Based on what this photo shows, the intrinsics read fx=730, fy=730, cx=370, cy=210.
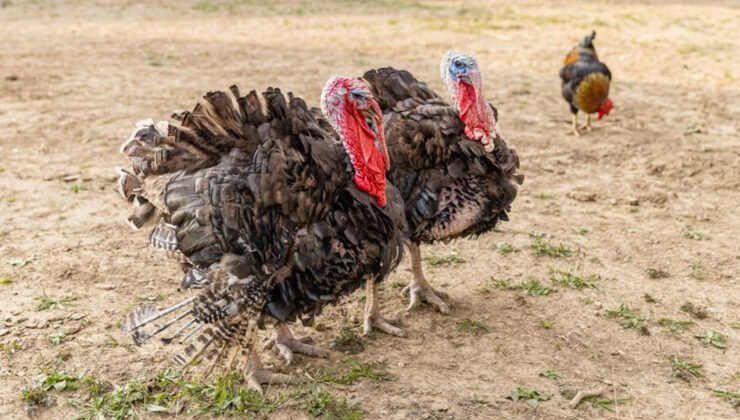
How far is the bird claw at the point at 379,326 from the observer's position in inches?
187

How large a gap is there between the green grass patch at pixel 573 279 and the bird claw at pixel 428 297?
89cm

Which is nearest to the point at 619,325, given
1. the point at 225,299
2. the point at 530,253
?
the point at 530,253

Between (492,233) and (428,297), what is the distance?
136 centimetres

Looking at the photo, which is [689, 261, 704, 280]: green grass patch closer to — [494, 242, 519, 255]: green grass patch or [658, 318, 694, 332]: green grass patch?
[658, 318, 694, 332]: green grass patch

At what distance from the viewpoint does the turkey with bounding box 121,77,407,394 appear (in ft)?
12.6

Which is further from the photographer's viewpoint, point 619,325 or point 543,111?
point 543,111

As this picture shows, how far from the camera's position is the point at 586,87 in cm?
873

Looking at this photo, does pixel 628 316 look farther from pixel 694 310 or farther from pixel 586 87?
pixel 586 87

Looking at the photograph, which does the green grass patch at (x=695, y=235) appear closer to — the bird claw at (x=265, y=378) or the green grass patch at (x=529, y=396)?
the green grass patch at (x=529, y=396)

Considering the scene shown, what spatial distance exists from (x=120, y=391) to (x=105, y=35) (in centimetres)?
1091

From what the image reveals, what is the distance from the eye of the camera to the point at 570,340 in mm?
4633

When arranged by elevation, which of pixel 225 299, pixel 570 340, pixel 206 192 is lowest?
pixel 570 340

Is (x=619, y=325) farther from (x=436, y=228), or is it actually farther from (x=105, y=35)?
(x=105, y=35)

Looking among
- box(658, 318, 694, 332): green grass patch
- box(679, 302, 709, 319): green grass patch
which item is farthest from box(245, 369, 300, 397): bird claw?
box(679, 302, 709, 319): green grass patch
